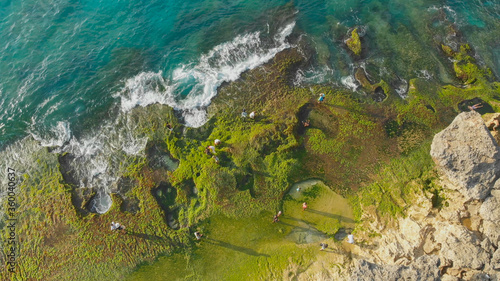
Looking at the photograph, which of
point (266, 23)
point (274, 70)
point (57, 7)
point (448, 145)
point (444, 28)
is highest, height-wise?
point (57, 7)

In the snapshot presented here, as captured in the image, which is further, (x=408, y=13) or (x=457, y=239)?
(x=408, y=13)

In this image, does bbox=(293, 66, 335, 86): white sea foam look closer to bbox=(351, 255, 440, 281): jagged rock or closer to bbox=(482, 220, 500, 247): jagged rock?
bbox=(482, 220, 500, 247): jagged rock

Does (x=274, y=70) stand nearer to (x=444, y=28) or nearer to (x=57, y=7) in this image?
(x=444, y=28)

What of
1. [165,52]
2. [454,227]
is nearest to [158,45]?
[165,52]

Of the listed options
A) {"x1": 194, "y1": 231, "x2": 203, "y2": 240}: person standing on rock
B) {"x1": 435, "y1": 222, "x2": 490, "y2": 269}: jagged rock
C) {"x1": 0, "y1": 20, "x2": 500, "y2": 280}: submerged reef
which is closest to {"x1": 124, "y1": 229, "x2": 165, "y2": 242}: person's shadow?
{"x1": 0, "y1": 20, "x2": 500, "y2": 280}: submerged reef

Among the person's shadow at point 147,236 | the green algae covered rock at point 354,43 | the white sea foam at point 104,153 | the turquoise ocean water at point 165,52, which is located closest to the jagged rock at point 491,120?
the turquoise ocean water at point 165,52

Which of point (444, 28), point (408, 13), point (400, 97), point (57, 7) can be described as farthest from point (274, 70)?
point (57, 7)

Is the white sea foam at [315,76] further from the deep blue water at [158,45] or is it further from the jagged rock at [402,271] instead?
the jagged rock at [402,271]
